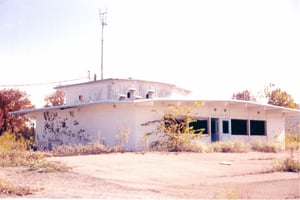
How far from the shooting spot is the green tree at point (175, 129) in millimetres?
17078

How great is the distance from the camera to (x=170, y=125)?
59.2 ft

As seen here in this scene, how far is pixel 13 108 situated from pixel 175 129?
620 inches

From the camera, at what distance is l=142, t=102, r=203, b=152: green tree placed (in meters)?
17.1

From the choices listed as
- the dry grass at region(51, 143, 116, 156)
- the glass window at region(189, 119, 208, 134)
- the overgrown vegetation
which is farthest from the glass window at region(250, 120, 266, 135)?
the overgrown vegetation

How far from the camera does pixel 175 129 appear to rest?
17422 mm

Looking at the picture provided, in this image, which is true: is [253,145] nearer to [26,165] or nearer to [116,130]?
[116,130]

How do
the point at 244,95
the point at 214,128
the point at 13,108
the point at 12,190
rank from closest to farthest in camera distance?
the point at 12,190
the point at 214,128
the point at 13,108
the point at 244,95

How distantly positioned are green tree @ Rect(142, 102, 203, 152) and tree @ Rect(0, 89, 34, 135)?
433 inches

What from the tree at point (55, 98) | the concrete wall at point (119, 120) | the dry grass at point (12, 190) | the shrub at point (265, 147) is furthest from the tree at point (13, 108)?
the dry grass at point (12, 190)

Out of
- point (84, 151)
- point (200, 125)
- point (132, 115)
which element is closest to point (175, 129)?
point (132, 115)

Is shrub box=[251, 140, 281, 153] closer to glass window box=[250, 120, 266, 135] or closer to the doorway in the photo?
the doorway

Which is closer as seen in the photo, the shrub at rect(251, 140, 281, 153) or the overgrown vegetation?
the overgrown vegetation

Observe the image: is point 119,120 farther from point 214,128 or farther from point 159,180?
point 159,180

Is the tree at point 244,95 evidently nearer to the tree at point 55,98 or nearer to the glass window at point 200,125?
the tree at point 55,98
